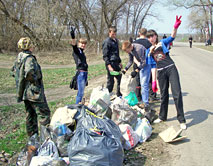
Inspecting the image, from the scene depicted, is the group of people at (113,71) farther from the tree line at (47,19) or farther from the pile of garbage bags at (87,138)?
the tree line at (47,19)

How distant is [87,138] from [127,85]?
341 cm

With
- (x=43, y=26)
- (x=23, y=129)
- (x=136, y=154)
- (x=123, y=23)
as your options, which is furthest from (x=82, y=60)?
(x=123, y=23)

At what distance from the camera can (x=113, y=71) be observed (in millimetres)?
5812

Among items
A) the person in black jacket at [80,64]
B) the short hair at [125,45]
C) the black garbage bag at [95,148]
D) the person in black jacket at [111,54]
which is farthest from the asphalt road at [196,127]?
the person in black jacket at [80,64]

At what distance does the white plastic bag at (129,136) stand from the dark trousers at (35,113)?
1376 millimetres

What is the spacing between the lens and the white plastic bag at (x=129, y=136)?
3738mm

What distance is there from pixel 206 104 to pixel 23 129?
461 cm

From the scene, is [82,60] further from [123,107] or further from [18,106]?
[18,106]

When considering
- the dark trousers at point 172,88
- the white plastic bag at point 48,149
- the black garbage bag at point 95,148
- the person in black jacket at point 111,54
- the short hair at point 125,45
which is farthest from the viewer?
the person in black jacket at point 111,54

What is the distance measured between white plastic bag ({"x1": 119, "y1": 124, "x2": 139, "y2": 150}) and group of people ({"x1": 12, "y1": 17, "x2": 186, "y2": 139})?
41.0 inches

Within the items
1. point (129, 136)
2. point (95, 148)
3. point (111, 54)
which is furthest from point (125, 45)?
point (95, 148)

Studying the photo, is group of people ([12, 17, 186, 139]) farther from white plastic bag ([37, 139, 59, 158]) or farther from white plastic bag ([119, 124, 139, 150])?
white plastic bag ([119, 124, 139, 150])

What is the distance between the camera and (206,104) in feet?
19.9

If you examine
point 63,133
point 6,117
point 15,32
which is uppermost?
point 15,32
